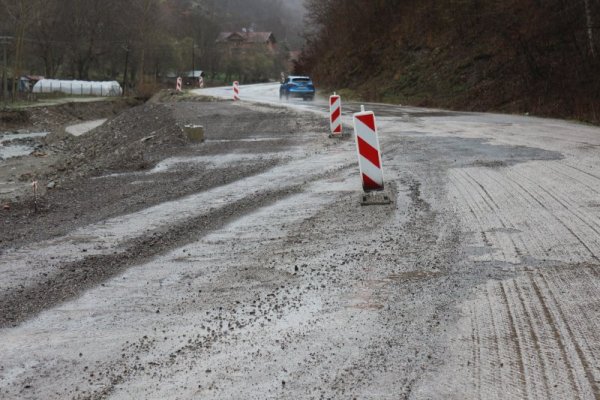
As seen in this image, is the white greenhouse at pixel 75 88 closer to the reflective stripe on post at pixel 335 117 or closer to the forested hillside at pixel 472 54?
the forested hillside at pixel 472 54

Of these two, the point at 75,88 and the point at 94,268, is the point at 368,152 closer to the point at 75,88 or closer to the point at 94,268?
the point at 94,268

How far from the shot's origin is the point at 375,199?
838cm

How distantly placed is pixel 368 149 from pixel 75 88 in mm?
74825

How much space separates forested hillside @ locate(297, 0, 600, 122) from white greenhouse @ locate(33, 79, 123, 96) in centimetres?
3735

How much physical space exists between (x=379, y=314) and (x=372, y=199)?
387 centimetres

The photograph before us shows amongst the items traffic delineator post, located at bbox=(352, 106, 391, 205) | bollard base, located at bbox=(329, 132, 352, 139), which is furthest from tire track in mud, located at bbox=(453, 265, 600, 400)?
bollard base, located at bbox=(329, 132, 352, 139)

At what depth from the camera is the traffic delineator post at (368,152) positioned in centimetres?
842

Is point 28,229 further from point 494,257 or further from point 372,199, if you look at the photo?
point 494,257

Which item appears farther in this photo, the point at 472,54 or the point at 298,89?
the point at 298,89

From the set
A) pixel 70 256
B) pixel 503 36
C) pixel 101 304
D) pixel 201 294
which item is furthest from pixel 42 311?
pixel 503 36

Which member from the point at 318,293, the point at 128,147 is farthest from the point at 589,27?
the point at 318,293

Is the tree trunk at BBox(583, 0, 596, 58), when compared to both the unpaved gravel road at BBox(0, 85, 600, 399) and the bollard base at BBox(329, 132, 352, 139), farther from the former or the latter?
the unpaved gravel road at BBox(0, 85, 600, 399)

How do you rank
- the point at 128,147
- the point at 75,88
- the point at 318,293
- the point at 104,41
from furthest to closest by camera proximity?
the point at 104,41, the point at 75,88, the point at 128,147, the point at 318,293

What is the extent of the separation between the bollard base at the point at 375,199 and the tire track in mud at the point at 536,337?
305 centimetres
